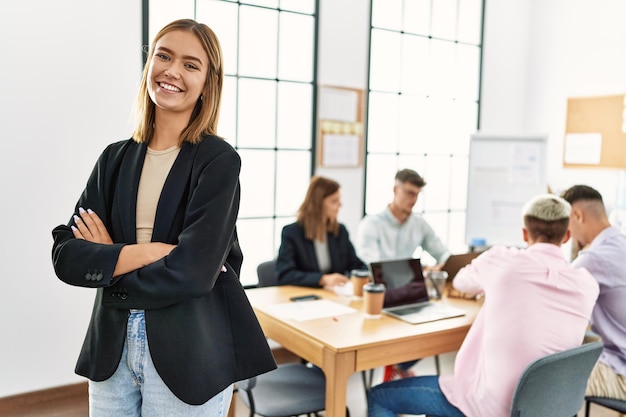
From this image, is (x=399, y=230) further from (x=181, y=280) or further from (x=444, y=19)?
(x=181, y=280)

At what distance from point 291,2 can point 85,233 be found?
3.07m

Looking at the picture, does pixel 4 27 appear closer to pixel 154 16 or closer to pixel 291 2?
pixel 154 16

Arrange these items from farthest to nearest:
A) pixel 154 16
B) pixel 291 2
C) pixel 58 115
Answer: pixel 291 2
pixel 154 16
pixel 58 115

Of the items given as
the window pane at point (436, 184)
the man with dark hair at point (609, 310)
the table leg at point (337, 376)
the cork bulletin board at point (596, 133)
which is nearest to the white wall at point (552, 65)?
the cork bulletin board at point (596, 133)

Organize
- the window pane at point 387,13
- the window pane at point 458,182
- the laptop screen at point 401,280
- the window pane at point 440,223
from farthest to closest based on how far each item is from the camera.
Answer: the window pane at point 458,182 < the window pane at point 440,223 < the window pane at point 387,13 < the laptop screen at point 401,280

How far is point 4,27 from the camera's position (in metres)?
2.95

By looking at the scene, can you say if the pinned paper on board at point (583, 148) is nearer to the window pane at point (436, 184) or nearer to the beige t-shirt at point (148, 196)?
the window pane at point (436, 184)

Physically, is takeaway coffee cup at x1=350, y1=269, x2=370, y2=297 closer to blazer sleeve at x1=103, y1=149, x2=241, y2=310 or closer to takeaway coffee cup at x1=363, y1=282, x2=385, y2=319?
takeaway coffee cup at x1=363, y1=282, x2=385, y2=319

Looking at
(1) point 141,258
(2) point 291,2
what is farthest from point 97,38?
(1) point 141,258

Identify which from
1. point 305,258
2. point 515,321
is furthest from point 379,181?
point 515,321

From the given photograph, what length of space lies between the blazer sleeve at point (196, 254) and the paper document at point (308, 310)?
118 centimetres

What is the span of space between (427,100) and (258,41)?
1647 millimetres

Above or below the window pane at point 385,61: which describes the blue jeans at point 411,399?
below

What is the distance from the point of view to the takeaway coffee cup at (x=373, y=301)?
2480mm
